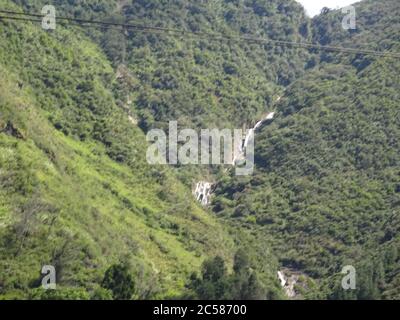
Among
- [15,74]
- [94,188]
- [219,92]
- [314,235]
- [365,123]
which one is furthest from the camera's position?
[219,92]

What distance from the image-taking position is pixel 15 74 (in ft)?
211

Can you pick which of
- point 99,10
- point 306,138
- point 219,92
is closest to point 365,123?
point 306,138

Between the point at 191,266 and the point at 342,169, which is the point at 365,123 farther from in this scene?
the point at 191,266

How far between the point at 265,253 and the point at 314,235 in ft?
20.1

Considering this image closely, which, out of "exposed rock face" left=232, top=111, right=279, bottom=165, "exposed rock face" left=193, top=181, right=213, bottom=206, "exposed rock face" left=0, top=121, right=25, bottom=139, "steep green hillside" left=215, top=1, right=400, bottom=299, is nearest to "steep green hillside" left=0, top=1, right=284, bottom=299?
"exposed rock face" left=0, top=121, right=25, bottom=139

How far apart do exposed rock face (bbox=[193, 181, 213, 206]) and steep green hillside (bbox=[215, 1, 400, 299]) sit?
110 cm

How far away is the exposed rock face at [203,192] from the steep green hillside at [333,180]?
3.61 ft

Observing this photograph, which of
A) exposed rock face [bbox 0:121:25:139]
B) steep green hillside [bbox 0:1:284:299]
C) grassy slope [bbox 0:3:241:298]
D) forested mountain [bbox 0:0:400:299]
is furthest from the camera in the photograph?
exposed rock face [bbox 0:121:25:139]

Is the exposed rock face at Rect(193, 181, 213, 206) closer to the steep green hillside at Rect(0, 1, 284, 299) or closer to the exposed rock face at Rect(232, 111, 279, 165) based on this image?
the steep green hillside at Rect(0, 1, 284, 299)

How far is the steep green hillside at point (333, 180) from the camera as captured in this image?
63750mm

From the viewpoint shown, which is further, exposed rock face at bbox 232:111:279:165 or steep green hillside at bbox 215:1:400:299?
exposed rock face at bbox 232:111:279:165

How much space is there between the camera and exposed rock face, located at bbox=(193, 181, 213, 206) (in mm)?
77562

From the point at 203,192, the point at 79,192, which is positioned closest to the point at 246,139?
the point at 203,192

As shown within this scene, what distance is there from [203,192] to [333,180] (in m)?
11.7
